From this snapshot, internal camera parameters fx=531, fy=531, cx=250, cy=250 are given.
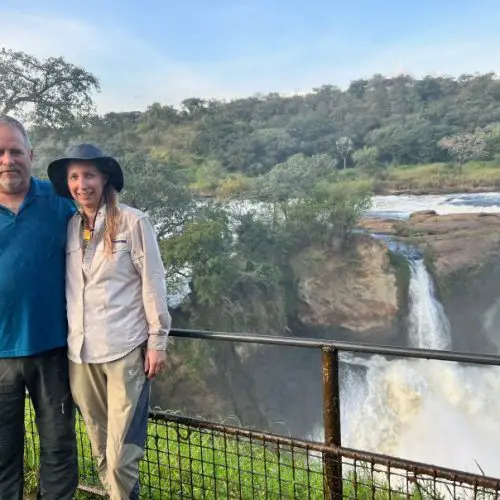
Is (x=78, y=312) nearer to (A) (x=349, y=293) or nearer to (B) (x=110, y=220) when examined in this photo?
(B) (x=110, y=220)

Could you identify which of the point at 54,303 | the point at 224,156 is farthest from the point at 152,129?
the point at 54,303

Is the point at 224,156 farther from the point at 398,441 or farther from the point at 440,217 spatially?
the point at 398,441

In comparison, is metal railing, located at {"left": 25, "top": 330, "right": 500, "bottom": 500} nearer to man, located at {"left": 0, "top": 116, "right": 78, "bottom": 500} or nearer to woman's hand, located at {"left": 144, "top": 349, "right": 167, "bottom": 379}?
woman's hand, located at {"left": 144, "top": 349, "right": 167, "bottom": 379}

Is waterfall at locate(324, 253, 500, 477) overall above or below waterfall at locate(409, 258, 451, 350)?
below

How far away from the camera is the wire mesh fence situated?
4.39 ft

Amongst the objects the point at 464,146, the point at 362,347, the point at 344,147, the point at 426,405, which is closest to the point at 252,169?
the point at 344,147

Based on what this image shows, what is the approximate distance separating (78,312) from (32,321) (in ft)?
0.40

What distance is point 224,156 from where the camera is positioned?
21.2 m

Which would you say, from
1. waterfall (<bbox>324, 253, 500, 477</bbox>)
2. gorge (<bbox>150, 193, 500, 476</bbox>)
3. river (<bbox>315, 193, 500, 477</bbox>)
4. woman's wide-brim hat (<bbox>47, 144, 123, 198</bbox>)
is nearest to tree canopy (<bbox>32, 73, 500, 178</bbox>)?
gorge (<bbox>150, 193, 500, 476</bbox>)

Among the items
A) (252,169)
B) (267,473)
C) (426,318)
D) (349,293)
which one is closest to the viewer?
(267,473)

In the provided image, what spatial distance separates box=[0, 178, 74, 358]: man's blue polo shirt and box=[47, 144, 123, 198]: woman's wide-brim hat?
0.31 ft

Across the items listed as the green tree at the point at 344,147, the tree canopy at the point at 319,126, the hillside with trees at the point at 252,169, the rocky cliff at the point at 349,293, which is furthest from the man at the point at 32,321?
the green tree at the point at 344,147

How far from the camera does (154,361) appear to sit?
1.35m

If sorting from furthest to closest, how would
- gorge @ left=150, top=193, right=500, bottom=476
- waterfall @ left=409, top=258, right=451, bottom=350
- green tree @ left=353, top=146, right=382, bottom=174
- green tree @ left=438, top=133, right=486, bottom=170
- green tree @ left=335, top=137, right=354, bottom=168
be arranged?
green tree @ left=335, top=137, right=354, bottom=168
green tree @ left=353, top=146, right=382, bottom=174
green tree @ left=438, top=133, right=486, bottom=170
waterfall @ left=409, top=258, right=451, bottom=350
gorge @ left=150, top=193, right=500, bottom=476
